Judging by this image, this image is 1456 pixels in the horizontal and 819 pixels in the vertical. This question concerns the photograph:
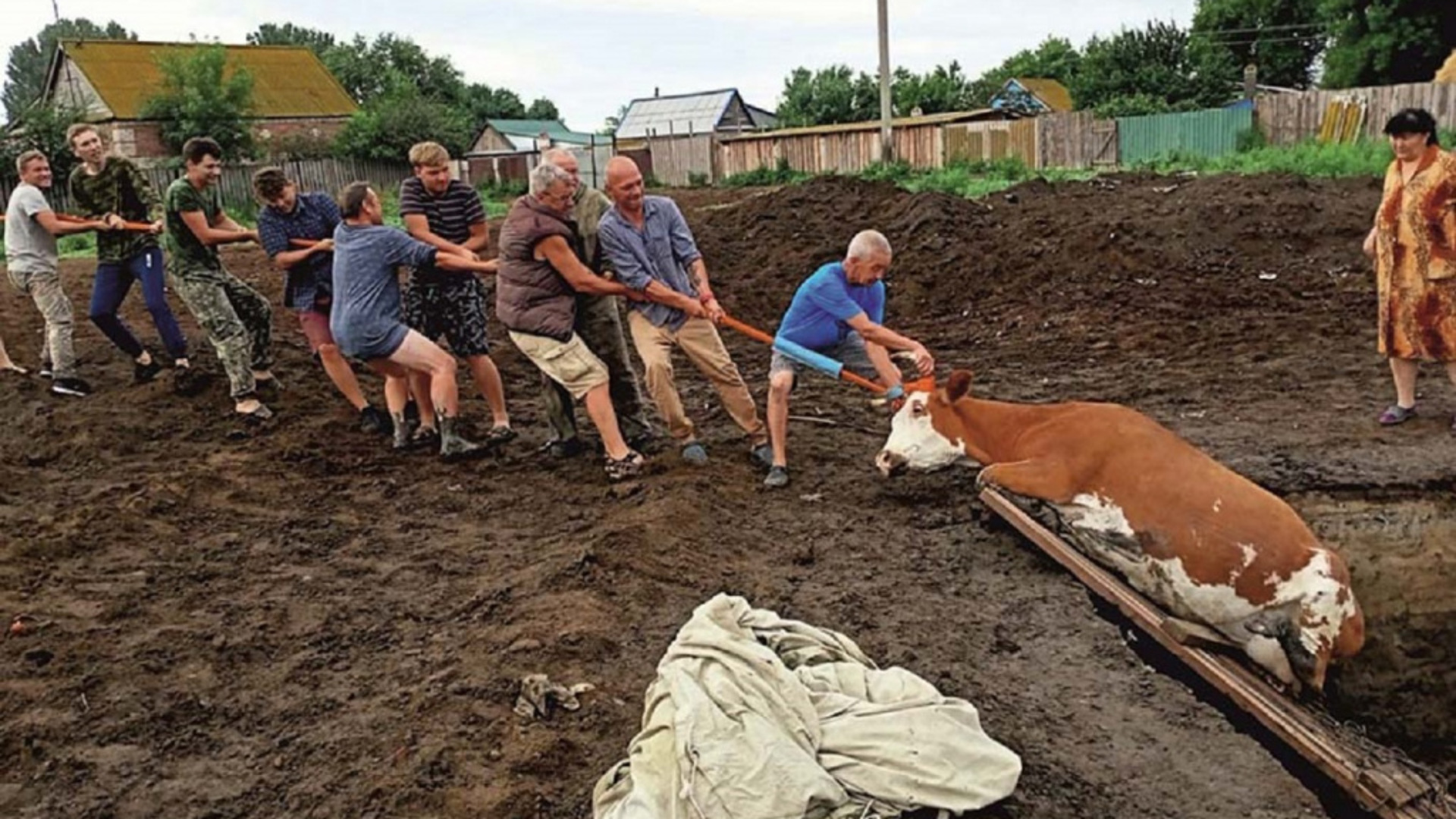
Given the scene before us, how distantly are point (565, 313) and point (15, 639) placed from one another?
334cm

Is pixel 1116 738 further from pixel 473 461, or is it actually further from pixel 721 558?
pixel 473 461

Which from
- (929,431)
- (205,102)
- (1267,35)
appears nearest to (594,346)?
(929,431)

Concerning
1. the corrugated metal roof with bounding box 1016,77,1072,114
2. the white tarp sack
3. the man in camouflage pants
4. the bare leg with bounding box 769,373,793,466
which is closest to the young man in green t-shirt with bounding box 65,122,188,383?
the man in camouflage pants

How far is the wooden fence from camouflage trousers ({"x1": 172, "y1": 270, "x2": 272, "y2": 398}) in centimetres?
2196

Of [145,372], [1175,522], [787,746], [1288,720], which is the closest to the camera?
[787,746]

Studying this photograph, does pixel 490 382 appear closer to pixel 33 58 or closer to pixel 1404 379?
pixel 1404 379

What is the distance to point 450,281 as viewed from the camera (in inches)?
305

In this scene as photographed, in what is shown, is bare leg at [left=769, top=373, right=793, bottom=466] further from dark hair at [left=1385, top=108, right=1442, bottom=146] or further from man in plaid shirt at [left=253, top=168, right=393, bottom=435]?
dark hair at [left=1385, top=108, right=1442, bottom=146]

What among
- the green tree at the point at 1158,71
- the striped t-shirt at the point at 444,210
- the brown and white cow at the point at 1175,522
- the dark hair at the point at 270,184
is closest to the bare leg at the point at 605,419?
the striped t-shirt at the point at 444,210

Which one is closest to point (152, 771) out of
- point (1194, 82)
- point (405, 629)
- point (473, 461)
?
point (405, 629)

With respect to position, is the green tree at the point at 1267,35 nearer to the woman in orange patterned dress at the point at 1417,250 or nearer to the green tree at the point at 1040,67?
the green tree at the point at 1040,67

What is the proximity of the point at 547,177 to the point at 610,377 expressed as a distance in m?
1.41

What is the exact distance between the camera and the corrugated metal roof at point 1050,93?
5694cm

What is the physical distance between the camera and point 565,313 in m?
7.02
